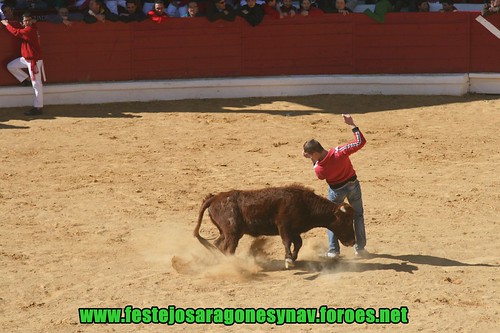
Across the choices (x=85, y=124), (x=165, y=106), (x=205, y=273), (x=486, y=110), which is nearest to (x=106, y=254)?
(x=205, y=273)

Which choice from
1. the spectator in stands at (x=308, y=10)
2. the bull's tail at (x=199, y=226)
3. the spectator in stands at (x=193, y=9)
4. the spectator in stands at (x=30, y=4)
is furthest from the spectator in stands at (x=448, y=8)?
the bull's tail at (x=199, y=226)

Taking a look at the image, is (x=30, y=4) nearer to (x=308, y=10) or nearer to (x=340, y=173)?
(x=308, y=10)

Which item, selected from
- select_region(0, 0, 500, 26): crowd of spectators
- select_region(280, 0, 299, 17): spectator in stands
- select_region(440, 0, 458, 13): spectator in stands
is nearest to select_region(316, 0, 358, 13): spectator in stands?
select_region(0, 0, 500, 26): crowd of spectators

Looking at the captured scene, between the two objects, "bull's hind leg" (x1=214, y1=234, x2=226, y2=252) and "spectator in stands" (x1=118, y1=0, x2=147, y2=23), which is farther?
"spectator in stands" (x1=118, y1=0, x2=147, y2=23)

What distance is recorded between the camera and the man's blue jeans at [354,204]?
8.05 m

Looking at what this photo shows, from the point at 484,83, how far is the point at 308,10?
2.86m

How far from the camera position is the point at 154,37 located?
48.7ft

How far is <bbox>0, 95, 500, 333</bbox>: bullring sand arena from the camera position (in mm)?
7117

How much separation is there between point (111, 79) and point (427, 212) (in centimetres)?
667

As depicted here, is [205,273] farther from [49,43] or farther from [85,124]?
[49,43]

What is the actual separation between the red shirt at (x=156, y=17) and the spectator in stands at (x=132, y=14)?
11cm

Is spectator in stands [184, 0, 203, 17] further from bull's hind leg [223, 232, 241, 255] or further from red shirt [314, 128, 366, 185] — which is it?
bull's hind leg [223, 232, 241, 255]

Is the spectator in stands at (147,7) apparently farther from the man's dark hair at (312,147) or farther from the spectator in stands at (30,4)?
the man's dark hair at (312,147)

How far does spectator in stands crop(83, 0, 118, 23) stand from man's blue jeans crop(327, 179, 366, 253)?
7.31m
